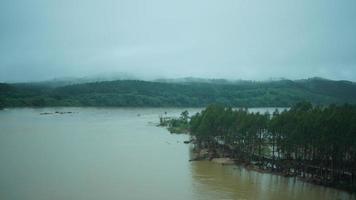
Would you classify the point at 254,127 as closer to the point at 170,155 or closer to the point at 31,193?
the point at 170,155

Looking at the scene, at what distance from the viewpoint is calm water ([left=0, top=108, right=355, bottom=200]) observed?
28.2m

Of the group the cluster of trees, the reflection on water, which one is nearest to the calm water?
the reflection on water

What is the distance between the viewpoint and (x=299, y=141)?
101 ft

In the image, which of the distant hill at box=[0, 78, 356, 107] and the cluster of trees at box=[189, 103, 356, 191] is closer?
the cluster of trees at box=[189, 103, 356, 191]

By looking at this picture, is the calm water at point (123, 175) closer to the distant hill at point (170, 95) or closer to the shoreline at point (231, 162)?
the shoreline at point (231, 162)

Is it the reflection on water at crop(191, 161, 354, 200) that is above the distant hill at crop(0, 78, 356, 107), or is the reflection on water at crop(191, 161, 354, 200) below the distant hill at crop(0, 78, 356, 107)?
below

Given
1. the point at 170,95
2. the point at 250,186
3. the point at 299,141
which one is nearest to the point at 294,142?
the point at 299,141

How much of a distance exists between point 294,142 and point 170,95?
107 metres

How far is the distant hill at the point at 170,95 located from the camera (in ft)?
401

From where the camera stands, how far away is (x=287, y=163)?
33.6 meters

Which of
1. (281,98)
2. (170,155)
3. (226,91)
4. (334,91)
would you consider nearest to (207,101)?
(226,91)

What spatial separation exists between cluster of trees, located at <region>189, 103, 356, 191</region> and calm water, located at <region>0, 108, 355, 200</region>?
1.82m

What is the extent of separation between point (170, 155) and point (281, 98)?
323 ft

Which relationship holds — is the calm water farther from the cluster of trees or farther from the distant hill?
the distant hill
